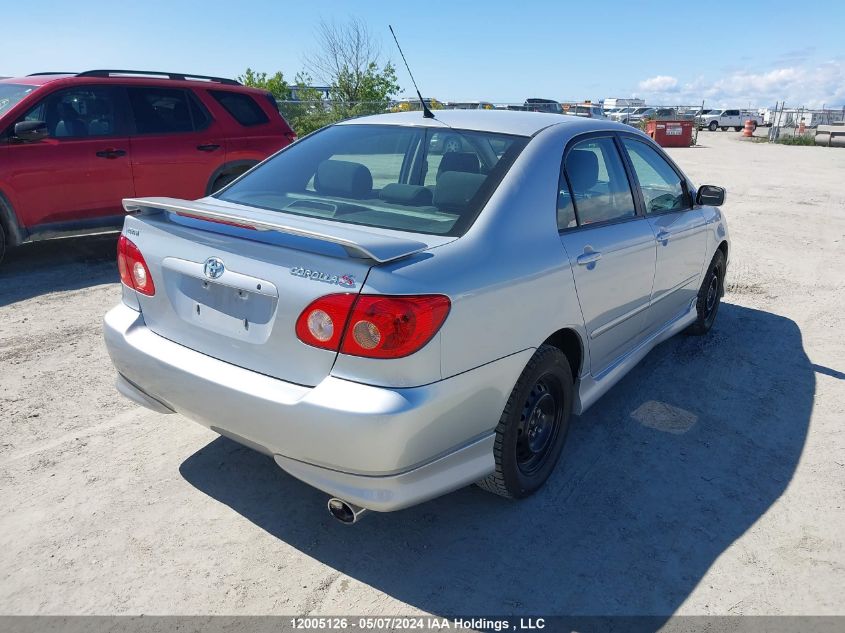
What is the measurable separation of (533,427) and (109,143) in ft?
18.6

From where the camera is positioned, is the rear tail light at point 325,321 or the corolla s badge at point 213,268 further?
the corolla s badge at point 213,268

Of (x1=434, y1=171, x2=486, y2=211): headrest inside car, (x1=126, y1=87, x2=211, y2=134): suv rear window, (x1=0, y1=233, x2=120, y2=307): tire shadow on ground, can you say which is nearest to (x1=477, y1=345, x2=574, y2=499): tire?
(x1=434, y1=171, x2=486, y2=211): headrest inside car

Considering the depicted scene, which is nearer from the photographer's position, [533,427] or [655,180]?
[533,427]

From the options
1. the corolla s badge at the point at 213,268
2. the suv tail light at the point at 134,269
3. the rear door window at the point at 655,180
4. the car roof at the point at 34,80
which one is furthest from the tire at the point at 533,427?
the car roof at the point at 34,80

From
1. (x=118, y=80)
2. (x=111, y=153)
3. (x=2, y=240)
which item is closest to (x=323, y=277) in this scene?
(x=2, y=240)

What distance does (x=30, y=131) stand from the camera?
243 inches

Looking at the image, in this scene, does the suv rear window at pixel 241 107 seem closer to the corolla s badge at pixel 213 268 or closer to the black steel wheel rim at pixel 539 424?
the corolla s badge at pixel 213 268

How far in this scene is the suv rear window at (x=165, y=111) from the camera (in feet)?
23.5

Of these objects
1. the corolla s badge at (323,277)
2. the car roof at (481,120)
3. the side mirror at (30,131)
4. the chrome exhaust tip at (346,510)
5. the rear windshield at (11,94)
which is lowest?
the chrome exhaust tip at (346,510)

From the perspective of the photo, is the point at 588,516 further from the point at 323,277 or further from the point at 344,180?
the point at 344,180

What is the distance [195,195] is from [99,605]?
228 inches

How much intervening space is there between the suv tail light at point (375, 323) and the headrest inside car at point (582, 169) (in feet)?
4.40

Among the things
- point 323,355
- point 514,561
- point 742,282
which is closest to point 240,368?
point 323,355

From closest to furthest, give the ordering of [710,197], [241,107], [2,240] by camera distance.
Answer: [710,197] < [2,240] < [241,107]
